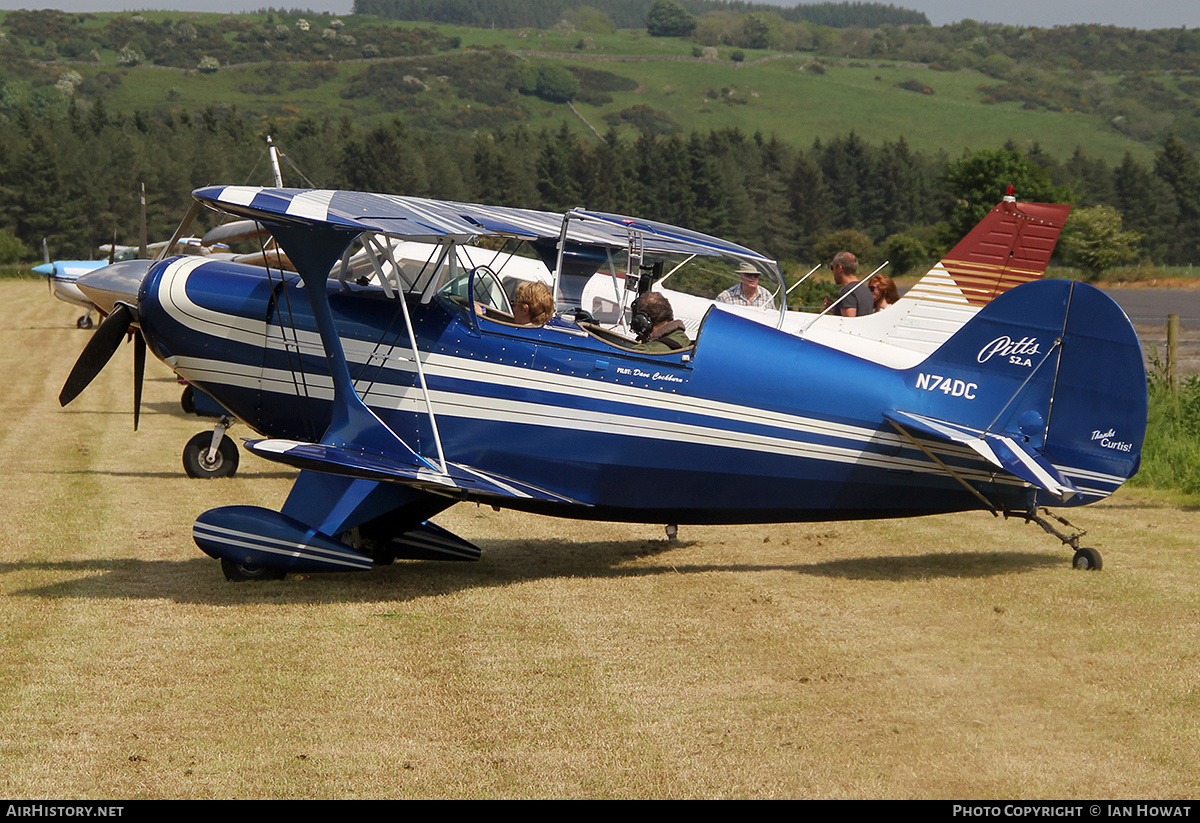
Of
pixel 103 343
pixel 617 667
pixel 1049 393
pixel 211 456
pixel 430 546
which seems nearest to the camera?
pixel 617 667

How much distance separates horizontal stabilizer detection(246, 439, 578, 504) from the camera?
596 centimetres

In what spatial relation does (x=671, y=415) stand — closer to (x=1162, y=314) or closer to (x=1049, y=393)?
(x=1049, y=393)

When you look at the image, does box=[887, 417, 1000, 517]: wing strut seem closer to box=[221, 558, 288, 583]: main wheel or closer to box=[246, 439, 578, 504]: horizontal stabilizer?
box=[246, 439, 578, 504]: horizontal stabilizer

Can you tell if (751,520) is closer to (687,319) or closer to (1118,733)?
(1118,733)

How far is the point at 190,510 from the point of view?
948 cm

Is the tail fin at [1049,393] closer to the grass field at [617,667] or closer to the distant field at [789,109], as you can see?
the grass field at [617,667]

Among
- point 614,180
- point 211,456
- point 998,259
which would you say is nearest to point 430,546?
point 211,456

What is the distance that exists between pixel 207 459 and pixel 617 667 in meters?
6.92

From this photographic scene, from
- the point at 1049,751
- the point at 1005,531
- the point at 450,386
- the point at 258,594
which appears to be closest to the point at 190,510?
the point at 258,594

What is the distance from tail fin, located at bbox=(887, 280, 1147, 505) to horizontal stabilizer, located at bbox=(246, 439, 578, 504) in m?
2.33

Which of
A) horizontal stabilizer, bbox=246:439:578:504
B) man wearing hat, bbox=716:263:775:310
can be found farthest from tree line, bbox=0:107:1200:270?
horizontal stabilizer, bbox=246:439:578:504

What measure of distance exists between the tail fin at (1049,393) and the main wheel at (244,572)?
3.81 m

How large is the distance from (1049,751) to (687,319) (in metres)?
6.54

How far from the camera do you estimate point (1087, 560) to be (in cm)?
722
